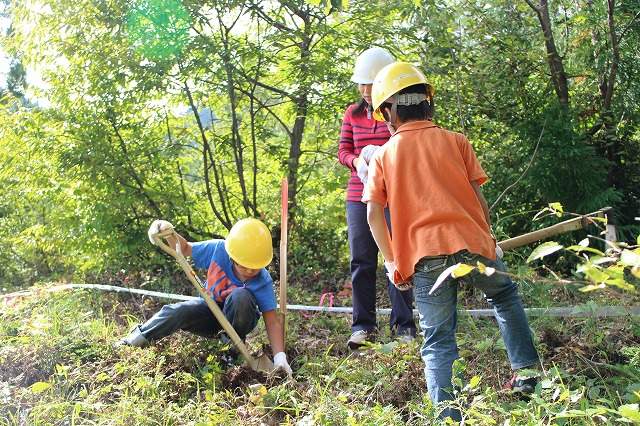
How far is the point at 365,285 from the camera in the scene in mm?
3986

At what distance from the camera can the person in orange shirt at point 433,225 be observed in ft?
9.11

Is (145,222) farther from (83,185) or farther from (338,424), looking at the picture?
(338,424)

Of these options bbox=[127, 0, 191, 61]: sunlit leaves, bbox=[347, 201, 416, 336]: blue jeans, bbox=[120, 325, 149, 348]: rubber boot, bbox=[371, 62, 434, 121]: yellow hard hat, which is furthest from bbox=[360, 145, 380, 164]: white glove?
bbox=[127, 0, 191, 61]: sunlit leaves

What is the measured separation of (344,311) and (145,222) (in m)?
2.47

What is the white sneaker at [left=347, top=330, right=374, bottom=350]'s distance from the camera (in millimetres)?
3916

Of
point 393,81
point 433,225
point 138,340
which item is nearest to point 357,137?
point 393,81

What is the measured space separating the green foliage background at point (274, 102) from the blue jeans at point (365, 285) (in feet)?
5.40

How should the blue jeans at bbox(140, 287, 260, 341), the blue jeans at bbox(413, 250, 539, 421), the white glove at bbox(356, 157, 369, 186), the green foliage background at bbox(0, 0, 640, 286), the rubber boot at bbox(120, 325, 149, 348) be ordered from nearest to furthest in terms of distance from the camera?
the blue jeans at bbox(413, 250, 539, 421), the white glove at bbox(356, 157, 369, 186), the blue jeans at bbox(140, 287, 260, 341), the rubber boot at bbox(120, 325, 149, 348), the green foliage background at bbox(0, 0, 640, 286)

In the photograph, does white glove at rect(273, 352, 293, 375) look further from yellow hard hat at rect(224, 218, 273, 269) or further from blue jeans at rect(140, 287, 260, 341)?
yellow hard hat at rect(224, 218, 273, 269)

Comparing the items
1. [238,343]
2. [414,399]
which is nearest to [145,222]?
[238,343]

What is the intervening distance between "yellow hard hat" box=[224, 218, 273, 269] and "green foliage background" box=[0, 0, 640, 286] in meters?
2.15

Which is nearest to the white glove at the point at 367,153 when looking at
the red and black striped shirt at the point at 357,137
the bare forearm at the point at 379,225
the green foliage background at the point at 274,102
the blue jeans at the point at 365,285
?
the red and black striped shirt at the point at 357,137

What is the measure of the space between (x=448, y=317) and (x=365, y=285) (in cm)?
118

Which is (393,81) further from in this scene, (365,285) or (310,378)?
(310,378)
